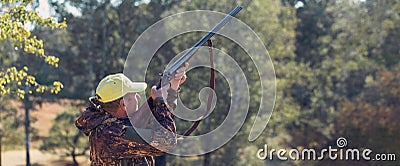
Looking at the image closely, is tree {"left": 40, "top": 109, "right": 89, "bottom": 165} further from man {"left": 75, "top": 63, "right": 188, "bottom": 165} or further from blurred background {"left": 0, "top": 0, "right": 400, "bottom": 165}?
man {"left": 75, "top": 63, "right": 188, "bottom": 165}

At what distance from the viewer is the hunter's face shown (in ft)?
9.11

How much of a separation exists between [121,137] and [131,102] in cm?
18

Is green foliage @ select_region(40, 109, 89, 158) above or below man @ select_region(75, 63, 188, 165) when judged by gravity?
above

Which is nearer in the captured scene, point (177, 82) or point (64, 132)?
point (177, 82)

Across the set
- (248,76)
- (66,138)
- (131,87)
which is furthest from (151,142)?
(66,138)

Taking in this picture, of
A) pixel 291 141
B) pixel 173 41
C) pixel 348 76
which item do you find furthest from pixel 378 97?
pixel 173 41

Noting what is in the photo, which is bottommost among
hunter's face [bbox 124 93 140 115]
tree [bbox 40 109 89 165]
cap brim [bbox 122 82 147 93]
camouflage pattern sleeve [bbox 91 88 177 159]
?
camouflage pattern sleeve [bbox 91 88 177 159]

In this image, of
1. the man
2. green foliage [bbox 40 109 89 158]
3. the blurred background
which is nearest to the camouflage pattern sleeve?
the man

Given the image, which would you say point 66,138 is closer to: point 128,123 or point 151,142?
point 128,123

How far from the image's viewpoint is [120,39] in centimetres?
2233

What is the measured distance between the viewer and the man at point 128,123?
2676 mm

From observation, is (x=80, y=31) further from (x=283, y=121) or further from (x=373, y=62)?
(x=373, y=62)

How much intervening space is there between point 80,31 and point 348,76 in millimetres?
12068

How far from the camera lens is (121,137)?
2.75m
